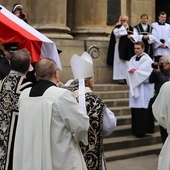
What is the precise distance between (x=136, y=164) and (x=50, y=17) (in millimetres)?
5143

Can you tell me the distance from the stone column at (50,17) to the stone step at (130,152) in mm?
4014

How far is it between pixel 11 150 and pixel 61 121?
3.52 feet

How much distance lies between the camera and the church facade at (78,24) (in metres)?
12.3

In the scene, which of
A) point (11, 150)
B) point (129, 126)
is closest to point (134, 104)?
point (129, 126)

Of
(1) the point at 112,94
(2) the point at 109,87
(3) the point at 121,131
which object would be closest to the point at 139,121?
(3) the point at 121,131

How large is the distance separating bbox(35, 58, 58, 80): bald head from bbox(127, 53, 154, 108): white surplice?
533 cm

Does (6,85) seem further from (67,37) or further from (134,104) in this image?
(67,37)

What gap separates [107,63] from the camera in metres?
13.2

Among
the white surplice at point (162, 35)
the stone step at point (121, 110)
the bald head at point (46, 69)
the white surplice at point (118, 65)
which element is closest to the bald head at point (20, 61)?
the bald head at point (46, 69)

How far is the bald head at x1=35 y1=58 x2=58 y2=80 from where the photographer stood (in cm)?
456

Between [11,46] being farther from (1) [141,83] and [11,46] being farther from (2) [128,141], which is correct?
(1) [141,83]

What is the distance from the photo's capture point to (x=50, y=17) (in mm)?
12352

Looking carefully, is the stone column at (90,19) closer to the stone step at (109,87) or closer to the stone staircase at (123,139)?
the stone step at (109,87)

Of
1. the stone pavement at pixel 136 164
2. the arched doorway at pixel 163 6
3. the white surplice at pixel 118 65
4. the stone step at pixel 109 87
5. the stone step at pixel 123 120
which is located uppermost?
the arched doorway at pixel 163 6
